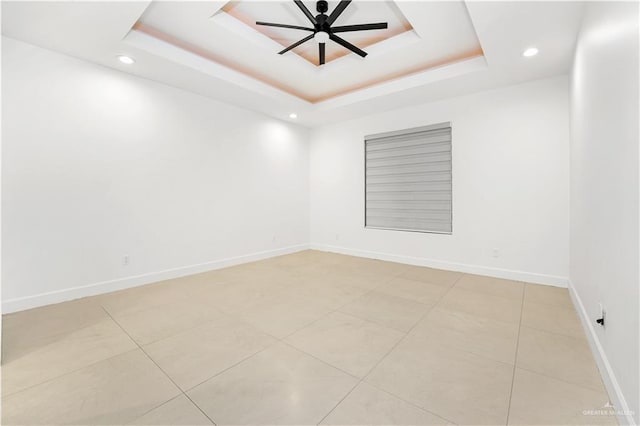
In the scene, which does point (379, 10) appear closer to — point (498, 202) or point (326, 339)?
point (498, 202)

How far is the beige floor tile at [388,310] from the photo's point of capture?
2.51m

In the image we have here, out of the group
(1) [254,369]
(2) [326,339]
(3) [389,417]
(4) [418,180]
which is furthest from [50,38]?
(4) [418,180]

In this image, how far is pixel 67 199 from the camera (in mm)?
3104

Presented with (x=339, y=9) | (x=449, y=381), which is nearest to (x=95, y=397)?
(x=449, y=381)

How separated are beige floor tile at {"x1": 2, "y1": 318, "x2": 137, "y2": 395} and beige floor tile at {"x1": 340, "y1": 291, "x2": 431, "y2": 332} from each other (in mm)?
2037

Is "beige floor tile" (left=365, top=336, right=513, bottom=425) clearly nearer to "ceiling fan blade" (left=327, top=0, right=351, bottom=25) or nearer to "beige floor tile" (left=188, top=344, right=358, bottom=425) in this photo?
"beige floor tile" (left=188, top=344, right=358, bottom=425)

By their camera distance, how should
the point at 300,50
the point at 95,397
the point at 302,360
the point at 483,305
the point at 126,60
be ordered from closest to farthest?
the point at 95,397, the point at 302,360, the point at 483,305, the point at 126,60, the point at 300,50

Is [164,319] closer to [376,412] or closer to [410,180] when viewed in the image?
[376,412]

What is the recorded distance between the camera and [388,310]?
2.79 metres

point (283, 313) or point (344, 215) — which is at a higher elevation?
point (344, 215)

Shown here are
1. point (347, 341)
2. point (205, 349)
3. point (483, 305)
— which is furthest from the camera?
point (483, 305)

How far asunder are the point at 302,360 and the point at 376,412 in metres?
0.65

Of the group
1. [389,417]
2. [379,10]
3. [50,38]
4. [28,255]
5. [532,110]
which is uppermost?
[379,10]

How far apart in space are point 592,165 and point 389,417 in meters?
2.47
